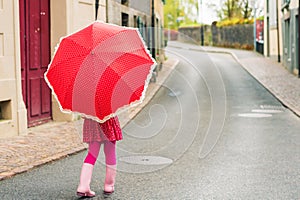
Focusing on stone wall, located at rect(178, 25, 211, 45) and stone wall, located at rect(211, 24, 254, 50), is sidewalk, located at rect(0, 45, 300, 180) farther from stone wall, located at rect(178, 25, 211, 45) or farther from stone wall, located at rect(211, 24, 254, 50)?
stone wall, located at rect(178, 25, 211, 45)

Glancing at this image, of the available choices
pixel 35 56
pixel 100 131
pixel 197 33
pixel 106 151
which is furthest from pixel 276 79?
pixel 197 33

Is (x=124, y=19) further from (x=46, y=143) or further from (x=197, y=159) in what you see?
(x=197, y=159)

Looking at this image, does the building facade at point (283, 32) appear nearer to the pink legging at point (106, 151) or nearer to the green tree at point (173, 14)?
the pink legging at point (106, 151)

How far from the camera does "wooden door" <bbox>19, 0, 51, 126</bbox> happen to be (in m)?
12.6

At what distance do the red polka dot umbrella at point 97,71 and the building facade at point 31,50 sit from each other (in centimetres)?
494

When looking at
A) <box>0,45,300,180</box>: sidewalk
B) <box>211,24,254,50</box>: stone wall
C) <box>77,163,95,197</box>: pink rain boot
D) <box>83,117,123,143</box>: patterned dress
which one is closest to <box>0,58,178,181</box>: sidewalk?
<box>0,45,300,180</box>: sidewalk

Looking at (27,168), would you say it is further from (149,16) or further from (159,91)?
(149,16)

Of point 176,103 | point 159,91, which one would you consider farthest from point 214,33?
point 176,103

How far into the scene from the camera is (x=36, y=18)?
13102 mm

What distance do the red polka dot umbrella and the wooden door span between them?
20.3ft

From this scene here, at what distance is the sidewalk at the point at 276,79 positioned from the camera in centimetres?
1830

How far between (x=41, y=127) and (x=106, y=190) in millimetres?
6142

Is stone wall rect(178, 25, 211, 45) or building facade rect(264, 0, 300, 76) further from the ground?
stone wall rect(178, 25, 211, 45)

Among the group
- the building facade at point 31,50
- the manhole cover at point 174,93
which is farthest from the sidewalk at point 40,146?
the manhole cover at point 174,93
